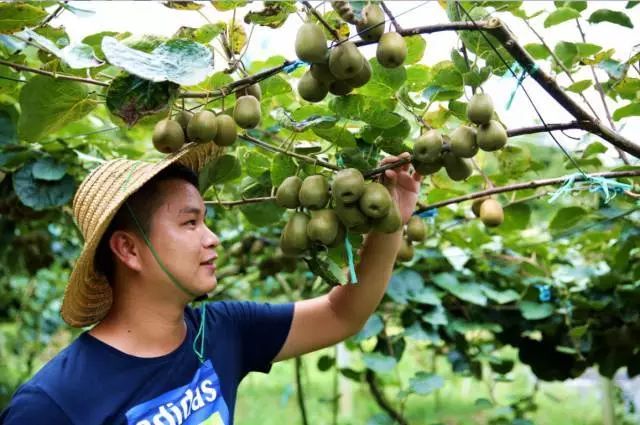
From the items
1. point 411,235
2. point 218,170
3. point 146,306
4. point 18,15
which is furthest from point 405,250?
point 18,15

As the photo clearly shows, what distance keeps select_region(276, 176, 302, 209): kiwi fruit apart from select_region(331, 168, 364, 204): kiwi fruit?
0.10 metres

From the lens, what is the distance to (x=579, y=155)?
2.03 meters

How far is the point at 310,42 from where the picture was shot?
3.58 feet

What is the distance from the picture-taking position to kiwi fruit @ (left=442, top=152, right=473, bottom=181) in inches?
51.5

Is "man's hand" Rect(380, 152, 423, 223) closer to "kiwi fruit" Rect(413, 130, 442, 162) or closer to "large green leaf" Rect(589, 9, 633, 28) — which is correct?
"kiwi fruit" Rect(413, 130, 442, 162)

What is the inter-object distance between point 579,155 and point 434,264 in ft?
2.01

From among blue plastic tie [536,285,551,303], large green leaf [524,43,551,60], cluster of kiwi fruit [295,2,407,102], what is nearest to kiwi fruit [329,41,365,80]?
cluster of kiwi fruit [295,2,407,102]

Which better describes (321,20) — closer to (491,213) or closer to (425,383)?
(491,213)

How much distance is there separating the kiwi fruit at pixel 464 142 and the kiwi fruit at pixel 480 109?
48 millimetres

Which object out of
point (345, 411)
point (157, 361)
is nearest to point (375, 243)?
point (157, 361)

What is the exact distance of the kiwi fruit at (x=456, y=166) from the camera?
4.29 feet

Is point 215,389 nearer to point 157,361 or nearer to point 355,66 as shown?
point 157,361

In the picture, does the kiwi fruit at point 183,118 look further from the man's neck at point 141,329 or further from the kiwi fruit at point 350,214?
the man's neck at point 141,329

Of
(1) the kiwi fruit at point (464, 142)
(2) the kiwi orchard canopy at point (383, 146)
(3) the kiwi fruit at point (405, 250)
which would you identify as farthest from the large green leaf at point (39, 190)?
(1) the kiwi fruit at point (464, 142)
